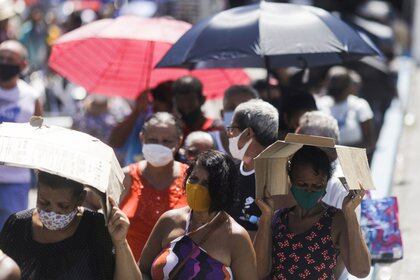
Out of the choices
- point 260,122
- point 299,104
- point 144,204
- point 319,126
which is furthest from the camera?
point 299,104

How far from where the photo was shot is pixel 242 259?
507 cm

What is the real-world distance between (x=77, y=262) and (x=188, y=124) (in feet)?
11.6

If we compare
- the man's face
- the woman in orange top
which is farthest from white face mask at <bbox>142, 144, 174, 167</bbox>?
the man's face

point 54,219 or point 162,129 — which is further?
point 162,129

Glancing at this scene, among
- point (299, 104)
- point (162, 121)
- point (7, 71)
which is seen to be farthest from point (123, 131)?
point (162, 121)

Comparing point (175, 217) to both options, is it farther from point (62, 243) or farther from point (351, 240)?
point (351, 240)

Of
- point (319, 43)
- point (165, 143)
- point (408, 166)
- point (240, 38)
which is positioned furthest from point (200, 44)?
point (408, 166)

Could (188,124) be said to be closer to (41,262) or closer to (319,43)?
(319,43)

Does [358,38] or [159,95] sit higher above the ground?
[358,38]

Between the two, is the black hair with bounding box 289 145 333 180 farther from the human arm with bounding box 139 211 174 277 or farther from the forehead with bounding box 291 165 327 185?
the human arm with bounding box 139 211 174 277

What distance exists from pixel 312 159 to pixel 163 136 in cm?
168

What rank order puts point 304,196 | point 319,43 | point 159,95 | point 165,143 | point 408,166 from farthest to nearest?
point 408,166 → point 159,95 → point 319,43 → point 165,143 → point 304,196

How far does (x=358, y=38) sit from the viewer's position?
8.16m

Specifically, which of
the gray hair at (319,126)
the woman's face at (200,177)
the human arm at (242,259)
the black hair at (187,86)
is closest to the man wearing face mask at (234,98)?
the black hair at (187,86)
